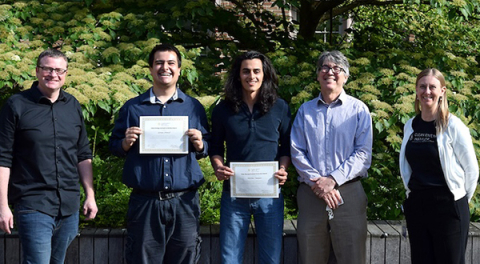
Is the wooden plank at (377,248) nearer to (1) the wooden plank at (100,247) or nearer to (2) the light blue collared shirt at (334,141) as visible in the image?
(2) the light blue collared shirt at (334,141)

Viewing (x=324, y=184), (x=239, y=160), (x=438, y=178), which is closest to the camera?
(x=438, y=178)

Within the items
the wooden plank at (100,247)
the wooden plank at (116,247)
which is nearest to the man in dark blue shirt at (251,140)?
the wooden plank at (116,247)

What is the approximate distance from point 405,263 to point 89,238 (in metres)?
2.49

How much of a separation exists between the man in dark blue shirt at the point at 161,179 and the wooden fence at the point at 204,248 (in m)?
0.68

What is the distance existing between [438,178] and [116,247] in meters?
2.47

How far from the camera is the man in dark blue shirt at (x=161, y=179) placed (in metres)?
3.91

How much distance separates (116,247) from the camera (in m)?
4.75

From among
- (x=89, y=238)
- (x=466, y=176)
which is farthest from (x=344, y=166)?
(x=89, y=238)

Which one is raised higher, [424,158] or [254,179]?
[424,158]

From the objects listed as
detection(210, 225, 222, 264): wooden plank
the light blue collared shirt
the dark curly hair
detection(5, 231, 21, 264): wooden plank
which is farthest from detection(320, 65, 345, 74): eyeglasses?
detection(5, 231, 21, 264): wooden plank

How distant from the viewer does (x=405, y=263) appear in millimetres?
4781

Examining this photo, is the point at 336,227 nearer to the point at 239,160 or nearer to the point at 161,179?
the point at 239,160

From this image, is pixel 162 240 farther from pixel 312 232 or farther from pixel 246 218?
pixel 312 232

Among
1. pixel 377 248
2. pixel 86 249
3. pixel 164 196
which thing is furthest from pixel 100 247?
pixel 377 248
